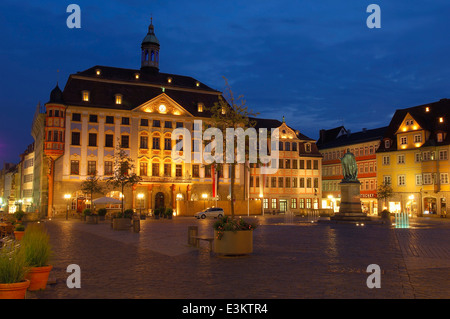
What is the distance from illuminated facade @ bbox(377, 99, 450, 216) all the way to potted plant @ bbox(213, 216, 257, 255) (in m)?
46.9

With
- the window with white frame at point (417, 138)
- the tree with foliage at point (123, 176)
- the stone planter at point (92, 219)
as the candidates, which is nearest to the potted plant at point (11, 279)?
the tree with foliage at point (123, 176)

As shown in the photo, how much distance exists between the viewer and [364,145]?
72.6 metres

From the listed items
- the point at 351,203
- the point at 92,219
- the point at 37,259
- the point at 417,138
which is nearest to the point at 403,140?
the point at 417,138

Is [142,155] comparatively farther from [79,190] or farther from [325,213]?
[325,213]

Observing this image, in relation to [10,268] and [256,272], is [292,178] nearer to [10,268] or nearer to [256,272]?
[256,272]

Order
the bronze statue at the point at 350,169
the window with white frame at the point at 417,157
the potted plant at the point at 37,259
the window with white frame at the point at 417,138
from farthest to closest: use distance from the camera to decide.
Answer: the window with white frame at the point at 417,138, the window with white frame at the point at 417,157, the bronze statue at the point at 350,169, the potted plant at the point at 37,259

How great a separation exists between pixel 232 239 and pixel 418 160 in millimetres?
53462

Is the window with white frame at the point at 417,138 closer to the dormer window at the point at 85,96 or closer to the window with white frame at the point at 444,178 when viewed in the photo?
the window with white frame at the point at 444,178

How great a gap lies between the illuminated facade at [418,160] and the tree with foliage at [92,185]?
116ft

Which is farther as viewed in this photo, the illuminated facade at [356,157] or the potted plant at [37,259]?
the illuminated facade at [356,157]

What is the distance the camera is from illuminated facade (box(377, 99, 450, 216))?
59250 millimetres

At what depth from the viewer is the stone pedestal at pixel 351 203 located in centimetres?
3769

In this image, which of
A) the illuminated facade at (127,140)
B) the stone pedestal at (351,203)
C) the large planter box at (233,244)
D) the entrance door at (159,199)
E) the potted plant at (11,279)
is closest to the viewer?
the potted plant at (11,279)
